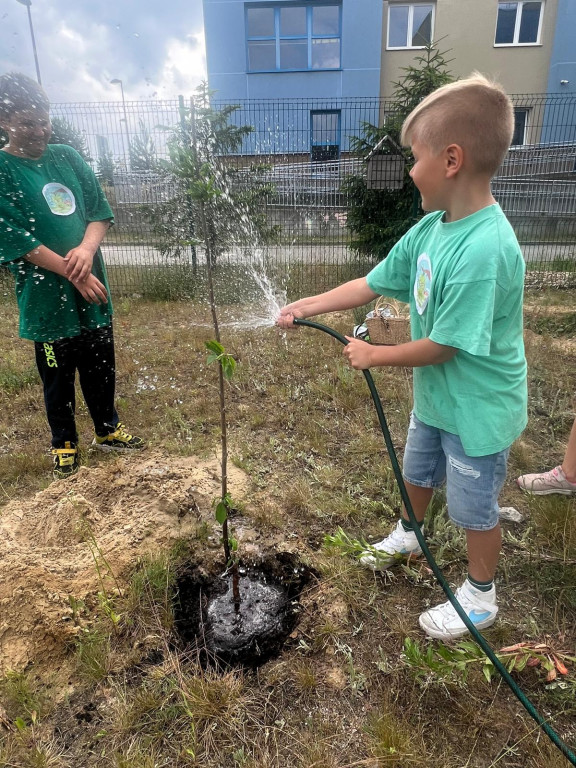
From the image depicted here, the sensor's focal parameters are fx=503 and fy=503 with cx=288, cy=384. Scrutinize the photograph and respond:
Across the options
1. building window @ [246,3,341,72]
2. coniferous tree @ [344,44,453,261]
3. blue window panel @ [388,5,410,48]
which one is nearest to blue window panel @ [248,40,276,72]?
building window @ [246,3,341,72]

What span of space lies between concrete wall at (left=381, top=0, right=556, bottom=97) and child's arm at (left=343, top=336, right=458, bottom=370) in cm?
1785

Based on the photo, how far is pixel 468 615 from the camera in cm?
177

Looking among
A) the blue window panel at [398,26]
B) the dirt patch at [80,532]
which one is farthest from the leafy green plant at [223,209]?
the blue window panel at [398,26]

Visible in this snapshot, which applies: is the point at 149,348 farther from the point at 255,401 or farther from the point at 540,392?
the point at 540,392

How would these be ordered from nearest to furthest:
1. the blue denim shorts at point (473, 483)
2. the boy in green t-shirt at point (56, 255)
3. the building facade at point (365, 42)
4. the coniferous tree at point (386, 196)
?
the blue denim shorts at point (473, 483) < the boy in green t-shirt at point (56, 255) < the coniferous tree at point (386, 196) < the building facade at point (365, 42)

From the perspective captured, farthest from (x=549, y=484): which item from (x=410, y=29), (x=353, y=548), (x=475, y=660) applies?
(x=410, y=29)

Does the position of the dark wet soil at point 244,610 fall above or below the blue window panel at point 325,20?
below

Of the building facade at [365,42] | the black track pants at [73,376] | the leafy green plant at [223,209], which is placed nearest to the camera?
the black track pants at [73,376]

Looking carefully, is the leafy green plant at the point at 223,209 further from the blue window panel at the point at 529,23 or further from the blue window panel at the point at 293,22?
the blue window panel at the point at 529,23

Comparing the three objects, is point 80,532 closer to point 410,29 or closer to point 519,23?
point 410,29

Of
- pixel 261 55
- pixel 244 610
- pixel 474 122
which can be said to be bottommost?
pixel 244 610

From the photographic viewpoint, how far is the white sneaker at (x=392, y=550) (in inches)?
80.5

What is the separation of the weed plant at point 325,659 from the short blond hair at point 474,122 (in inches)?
57.6

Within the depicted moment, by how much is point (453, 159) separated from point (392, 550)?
1.49 m
